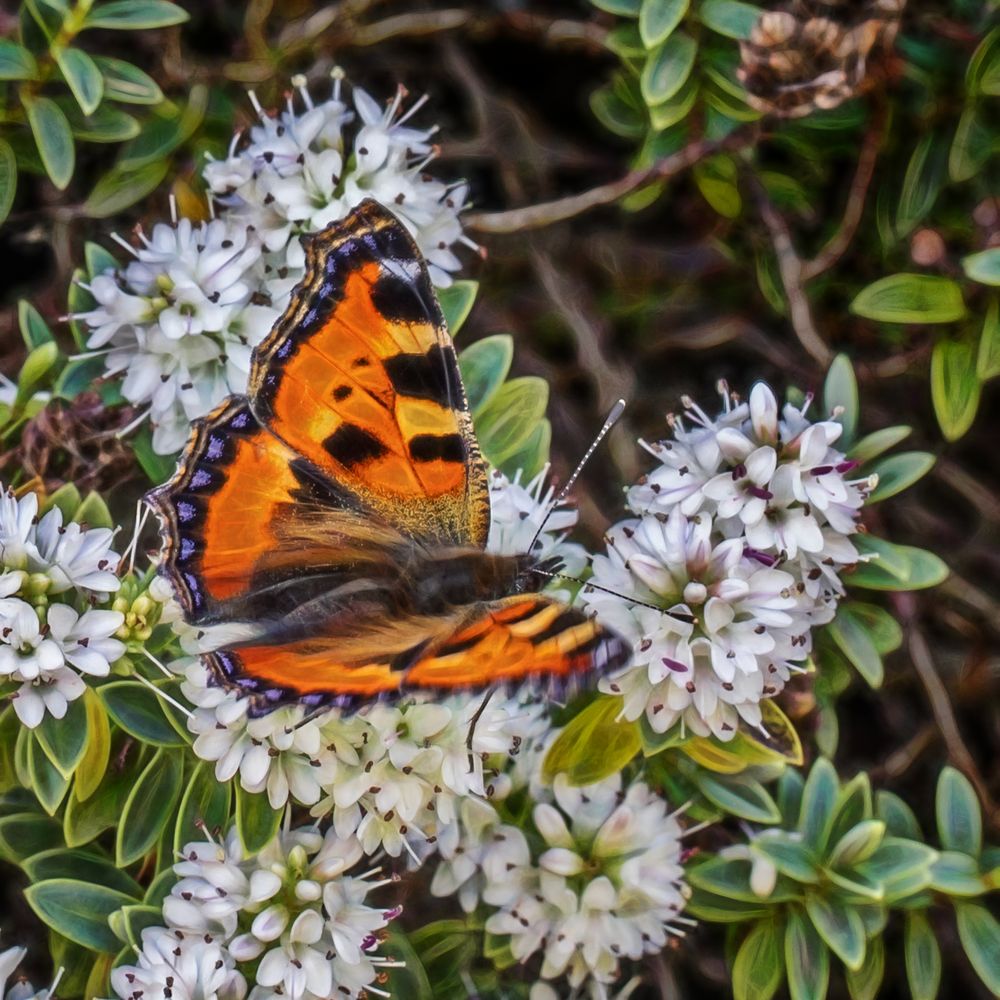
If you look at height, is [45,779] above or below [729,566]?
below

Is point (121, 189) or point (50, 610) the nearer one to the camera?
point (50, 610)

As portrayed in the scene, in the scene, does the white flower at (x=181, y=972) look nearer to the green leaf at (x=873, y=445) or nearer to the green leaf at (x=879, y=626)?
the green leaf at (x=879, y=626)

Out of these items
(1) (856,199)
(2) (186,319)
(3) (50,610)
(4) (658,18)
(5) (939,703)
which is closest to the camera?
(3) (50,610)

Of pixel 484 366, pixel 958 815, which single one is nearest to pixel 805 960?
pixel 958 815

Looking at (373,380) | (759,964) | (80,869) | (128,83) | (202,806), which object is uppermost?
(128,83)

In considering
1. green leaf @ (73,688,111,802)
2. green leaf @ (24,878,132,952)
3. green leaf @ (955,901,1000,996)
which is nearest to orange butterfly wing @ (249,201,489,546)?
green leaf @ (73,688,111,802)

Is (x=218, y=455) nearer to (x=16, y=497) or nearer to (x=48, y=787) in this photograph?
(x=16, y=497)

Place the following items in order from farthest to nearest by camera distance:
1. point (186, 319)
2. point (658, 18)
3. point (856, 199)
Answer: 1. point (856, 199)
2. point (658, 18)
3. point (186, 319)

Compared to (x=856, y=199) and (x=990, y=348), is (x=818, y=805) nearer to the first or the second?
(x=990, y=348)
